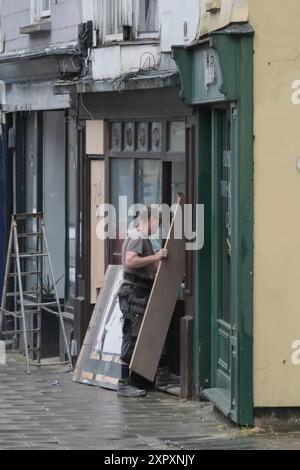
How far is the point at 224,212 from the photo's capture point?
12.1m

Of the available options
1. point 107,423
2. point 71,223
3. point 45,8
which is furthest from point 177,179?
point 45,8

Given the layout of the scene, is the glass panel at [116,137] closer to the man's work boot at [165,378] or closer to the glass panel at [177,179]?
the glass panel at [177,179]

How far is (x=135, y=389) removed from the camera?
1363cm

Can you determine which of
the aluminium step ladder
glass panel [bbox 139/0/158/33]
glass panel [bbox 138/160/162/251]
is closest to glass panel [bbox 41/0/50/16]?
the aluminium step ladder

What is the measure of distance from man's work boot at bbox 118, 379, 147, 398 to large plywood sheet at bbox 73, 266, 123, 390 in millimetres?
418

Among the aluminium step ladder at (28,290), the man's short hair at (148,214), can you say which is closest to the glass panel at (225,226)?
the man's short hair at (148,214)

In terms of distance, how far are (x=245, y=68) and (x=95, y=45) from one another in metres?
5.59

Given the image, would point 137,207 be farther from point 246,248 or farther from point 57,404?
point 246,248

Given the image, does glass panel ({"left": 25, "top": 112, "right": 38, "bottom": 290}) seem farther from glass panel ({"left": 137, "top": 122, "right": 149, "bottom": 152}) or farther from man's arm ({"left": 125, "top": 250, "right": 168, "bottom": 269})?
man's arm ({"left": 125, "top": 250, "right": 168, "bottom": 269})

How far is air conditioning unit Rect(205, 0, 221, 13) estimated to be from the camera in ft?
38.8

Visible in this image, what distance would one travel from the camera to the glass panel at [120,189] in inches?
607

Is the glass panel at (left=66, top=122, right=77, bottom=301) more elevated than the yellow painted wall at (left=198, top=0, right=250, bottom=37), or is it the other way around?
the yellow painted wall at (left=198, top=0, right=250, bottom=37)

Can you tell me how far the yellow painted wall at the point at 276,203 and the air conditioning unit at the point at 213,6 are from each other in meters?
1.17
